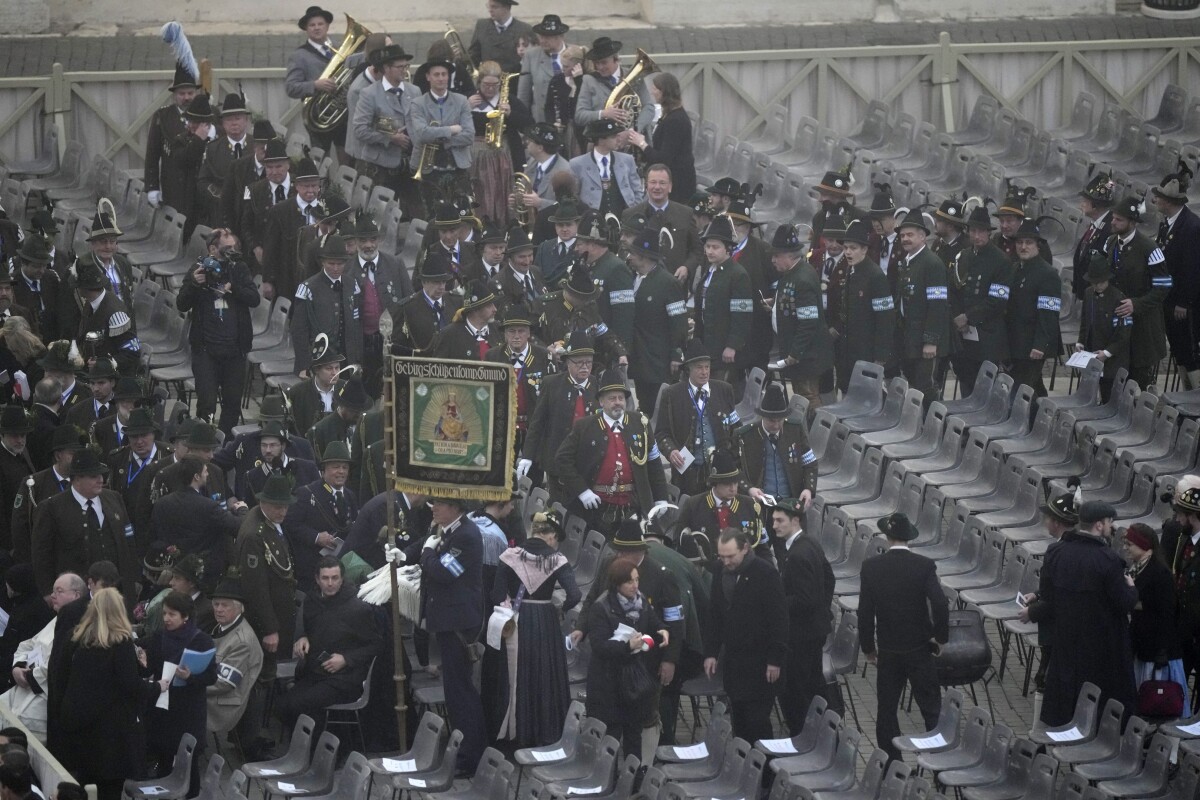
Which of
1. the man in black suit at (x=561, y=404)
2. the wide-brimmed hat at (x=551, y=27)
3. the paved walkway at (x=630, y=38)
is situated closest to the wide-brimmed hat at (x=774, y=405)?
the man in black suit at (x=561, y=404)

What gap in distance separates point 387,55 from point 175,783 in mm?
8744

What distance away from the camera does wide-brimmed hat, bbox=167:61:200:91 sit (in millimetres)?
22359

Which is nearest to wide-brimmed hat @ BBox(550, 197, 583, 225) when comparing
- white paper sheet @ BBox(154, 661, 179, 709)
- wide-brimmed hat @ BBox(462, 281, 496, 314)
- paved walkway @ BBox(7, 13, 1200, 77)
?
wide-brimmed hat @ BBox(462, 281, 496, 314)

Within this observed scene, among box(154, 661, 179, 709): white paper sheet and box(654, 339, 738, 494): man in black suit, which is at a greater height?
box(654, 339, 738, 494): man in black suit

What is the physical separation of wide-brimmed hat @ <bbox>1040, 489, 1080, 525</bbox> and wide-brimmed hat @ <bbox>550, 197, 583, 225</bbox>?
544 centimetres

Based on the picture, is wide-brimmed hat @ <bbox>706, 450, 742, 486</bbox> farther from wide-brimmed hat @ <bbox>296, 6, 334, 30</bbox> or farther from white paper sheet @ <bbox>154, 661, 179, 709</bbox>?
wide-brimmed hat @ <bbox>296, 6, 334, 30</bbox>

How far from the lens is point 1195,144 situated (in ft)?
80.2

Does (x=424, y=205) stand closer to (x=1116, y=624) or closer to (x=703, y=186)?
(x=703, y=186)

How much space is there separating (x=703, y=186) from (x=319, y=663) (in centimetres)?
966

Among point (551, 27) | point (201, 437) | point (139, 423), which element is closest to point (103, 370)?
point (139, 423)

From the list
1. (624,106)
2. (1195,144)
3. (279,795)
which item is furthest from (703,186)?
(279,795)

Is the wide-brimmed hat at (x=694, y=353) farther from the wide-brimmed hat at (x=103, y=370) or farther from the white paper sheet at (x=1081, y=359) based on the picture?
the wide-brimmed hat at (x=103, y=370)

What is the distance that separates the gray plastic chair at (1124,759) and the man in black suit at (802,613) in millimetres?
1840

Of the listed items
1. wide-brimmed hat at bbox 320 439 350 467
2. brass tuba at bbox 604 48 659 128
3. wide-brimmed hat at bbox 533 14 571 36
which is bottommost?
wide-brimmed hat at bbox 320 439 350 467
